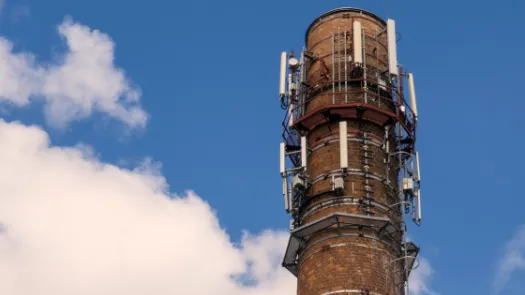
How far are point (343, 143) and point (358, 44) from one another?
19.7ft

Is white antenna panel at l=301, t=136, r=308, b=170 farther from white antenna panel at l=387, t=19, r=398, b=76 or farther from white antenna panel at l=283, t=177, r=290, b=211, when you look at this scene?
white antenna panel at l=387, t=19, r=398, b=76

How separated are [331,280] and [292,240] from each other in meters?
3.75

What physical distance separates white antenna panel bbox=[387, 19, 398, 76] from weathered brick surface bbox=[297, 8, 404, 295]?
54.0 inches

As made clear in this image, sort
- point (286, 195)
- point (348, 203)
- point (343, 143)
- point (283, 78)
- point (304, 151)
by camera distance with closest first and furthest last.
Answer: point (348, 203) → point (343, 143) → point (304, 151) → point (286, 195) → point (283, 78)

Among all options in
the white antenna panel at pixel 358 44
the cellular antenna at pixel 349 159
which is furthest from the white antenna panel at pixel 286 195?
the white antenna panel at pixel 358 44

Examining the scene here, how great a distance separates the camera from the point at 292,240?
43.1 metres

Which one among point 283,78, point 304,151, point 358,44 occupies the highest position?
point 283,78

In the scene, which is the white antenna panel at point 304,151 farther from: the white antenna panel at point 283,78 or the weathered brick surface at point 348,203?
the white antenna panel at point 283,78

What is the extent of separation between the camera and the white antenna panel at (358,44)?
149 feet

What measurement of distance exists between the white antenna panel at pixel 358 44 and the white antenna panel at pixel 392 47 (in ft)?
5.09

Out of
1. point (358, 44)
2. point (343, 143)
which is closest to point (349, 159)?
point (343, 143)

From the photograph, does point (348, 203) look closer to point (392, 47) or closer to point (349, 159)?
point (349, 159)

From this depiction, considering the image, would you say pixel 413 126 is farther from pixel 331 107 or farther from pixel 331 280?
pixel 331 280

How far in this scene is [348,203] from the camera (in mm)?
42094
